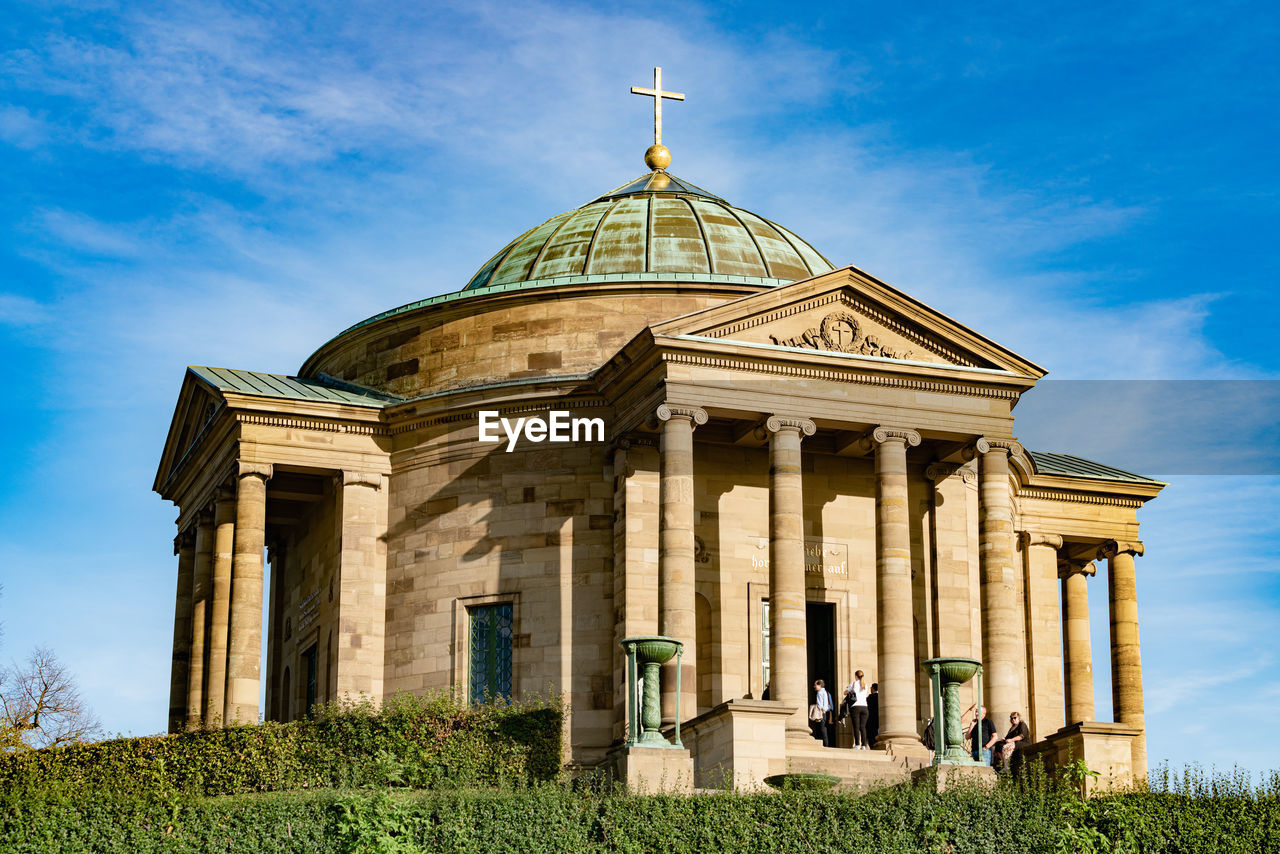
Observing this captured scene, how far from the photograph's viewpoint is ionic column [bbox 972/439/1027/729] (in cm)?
4434

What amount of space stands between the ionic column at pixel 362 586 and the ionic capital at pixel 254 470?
1937 millimetres

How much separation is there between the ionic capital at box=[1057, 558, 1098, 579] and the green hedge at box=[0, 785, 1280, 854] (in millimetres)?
22599

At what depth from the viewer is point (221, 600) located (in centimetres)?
4662

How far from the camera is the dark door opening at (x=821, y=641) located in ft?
149

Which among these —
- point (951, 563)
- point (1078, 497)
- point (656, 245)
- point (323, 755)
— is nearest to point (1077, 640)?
point (1078, 497)

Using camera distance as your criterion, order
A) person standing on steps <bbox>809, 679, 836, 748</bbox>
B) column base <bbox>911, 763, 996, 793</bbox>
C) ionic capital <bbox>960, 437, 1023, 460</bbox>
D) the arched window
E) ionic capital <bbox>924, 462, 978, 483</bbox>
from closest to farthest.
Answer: column base <bbox>911, 763, 996, 793</bbox>, person standing on steps <bbox>809, 679, 836, 748</bbox>, ionic capital <bbox>960, 437, 1023, 460</bbox>, ionic capital <bbox>924, 462, 978, 483</bbox>, the arched window

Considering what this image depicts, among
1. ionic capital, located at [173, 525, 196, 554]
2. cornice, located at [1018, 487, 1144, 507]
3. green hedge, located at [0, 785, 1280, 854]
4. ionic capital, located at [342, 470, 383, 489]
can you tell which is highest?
cornice, located at [1018, 487, 1144, 507]

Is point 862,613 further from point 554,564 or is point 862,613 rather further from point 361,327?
point 361,327

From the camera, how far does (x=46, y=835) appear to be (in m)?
32.1

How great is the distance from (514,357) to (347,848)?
18887 millimetres

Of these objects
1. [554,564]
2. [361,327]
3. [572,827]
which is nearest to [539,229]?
[361,327]

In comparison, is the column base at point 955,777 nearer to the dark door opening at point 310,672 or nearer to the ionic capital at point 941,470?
the ionic capital at point 941,470

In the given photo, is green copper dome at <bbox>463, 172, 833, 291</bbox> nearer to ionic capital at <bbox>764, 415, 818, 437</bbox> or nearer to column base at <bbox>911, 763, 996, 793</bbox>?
ionic capital at <bbox>764, 415, 818, 437</bbox>

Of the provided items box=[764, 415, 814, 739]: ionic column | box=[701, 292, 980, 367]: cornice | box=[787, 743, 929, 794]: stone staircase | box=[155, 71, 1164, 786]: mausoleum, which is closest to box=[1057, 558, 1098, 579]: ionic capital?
box=[155, 71, 1164, 786]: mausoleum
